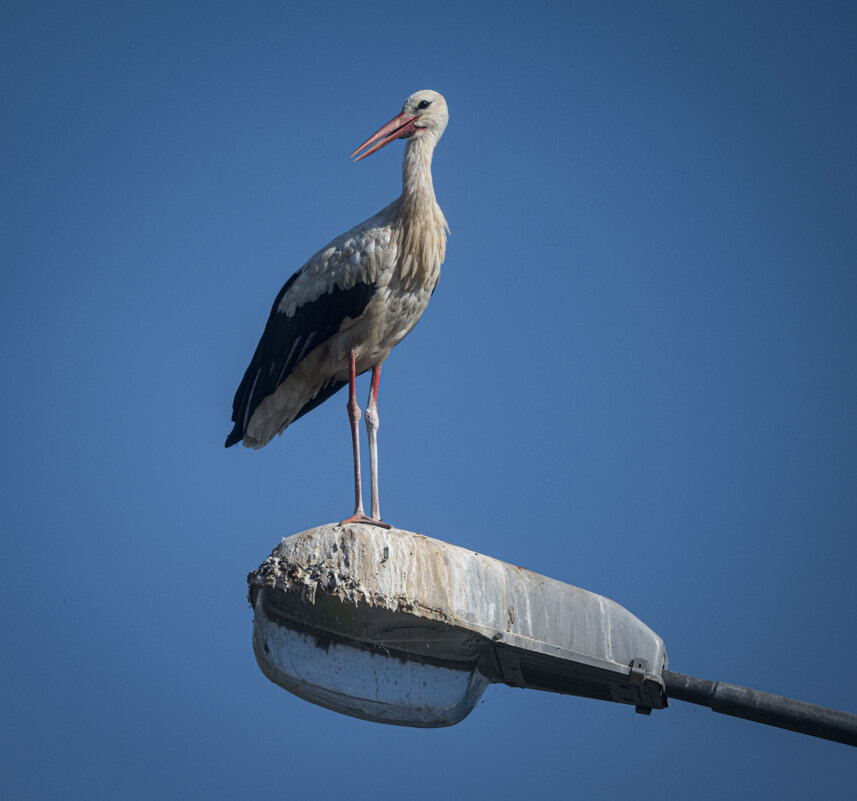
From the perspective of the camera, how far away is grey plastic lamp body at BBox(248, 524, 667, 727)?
5109 millimetres

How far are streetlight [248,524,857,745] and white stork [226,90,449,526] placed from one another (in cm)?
193

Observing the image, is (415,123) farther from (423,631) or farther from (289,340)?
(423,631)

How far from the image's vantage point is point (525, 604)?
5.19m

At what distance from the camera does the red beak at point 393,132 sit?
8.09m

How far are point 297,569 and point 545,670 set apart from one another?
1.18 meters

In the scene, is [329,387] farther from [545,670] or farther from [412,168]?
[545,670]

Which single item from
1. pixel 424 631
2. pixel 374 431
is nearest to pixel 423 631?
pixel 424 631

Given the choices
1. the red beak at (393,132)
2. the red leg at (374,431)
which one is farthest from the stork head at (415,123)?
the red leg at (374,431)

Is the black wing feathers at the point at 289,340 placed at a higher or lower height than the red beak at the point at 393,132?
lower

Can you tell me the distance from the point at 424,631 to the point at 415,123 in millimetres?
4082

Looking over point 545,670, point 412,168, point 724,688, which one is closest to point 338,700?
point 545,670

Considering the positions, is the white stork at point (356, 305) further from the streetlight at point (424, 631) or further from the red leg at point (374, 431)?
the streetlight at point (424, 631)

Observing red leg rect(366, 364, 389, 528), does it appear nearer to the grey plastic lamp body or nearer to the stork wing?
the stork wing

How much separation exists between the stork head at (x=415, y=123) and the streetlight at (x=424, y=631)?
341 centimetres
